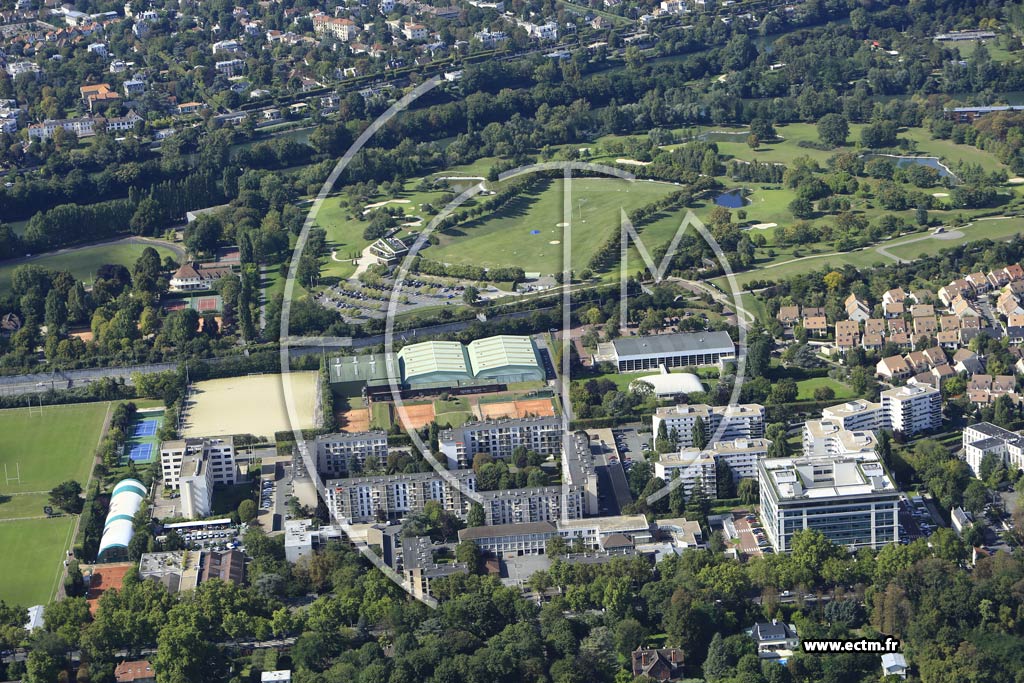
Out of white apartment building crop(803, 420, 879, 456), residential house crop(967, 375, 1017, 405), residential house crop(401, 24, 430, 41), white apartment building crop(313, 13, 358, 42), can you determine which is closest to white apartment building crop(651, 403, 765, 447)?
white apartment building crop(803, 420, 879, 456)

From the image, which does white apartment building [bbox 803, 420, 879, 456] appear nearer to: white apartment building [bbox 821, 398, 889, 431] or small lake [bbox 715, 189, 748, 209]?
white apartment building [bbox 821, 398, 889, 431]

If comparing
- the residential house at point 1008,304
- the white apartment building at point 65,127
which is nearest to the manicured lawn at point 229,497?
the residential house at point 1008,304

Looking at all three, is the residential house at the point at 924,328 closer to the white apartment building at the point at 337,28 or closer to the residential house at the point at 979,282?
the residential house at the point at 979,282

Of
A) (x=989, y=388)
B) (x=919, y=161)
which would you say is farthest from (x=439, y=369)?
(x=919, y=161)

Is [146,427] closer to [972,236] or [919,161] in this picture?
[972,236]

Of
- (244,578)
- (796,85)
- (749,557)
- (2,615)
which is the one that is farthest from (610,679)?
(796,85)

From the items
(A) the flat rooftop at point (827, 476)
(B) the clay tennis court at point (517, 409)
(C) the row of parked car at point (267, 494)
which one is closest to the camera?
(A) the flat rooftop at point (827, 476)
